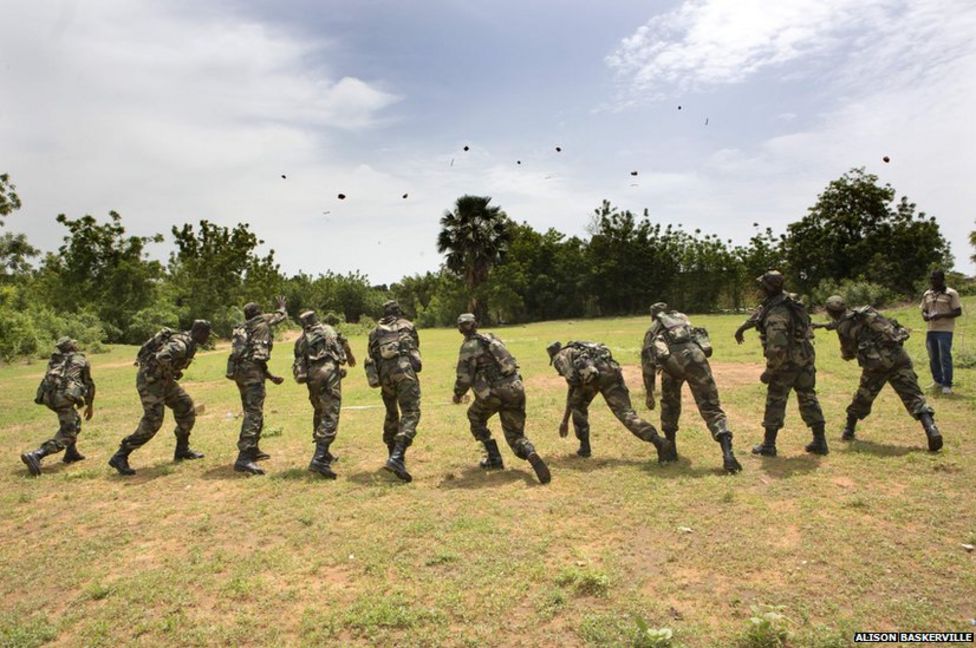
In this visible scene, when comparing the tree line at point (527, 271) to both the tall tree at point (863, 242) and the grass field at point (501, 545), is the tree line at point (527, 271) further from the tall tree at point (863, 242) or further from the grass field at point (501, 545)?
the grass field at point (501, 545)

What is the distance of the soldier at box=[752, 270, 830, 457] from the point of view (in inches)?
315

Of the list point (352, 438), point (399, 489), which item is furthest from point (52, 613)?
point (352, 438)

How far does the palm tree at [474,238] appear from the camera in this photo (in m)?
45.8

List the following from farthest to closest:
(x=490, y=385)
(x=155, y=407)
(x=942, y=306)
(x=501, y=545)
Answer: (x=942, y=306) < (x=155, y=407) < (x=490, y=385) < (x=501, y=545)

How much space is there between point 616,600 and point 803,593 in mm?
1402

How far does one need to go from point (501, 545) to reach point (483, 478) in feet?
7.34

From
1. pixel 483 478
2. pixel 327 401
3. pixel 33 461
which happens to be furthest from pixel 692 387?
pixel 33 461

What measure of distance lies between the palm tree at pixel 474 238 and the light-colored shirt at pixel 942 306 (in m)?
36.5

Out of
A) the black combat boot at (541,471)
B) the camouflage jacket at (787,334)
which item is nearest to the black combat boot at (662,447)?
the black combat boot at (541,471)

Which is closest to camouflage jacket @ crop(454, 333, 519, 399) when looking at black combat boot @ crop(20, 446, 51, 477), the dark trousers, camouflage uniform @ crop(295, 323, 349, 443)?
camouflage uniform @ crop(295, 323, 349, 443)

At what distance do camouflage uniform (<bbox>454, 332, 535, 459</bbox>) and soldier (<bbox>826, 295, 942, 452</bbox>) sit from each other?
4.62 meters

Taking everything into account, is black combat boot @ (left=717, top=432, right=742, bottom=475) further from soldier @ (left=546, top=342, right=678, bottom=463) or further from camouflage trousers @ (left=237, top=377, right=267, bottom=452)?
camouflage trousers @ (left=237, top=377, right=267, bottom=452)

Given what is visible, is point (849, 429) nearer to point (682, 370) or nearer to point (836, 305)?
point (836, 305)

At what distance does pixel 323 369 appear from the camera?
851 cm
